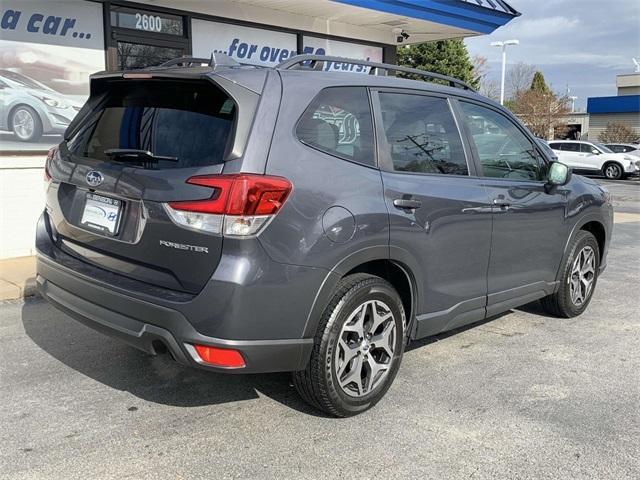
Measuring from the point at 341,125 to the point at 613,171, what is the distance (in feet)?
86.1

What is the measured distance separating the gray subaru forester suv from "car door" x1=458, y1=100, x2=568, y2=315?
5 cm

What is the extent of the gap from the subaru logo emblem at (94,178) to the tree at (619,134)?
4506 centimetres

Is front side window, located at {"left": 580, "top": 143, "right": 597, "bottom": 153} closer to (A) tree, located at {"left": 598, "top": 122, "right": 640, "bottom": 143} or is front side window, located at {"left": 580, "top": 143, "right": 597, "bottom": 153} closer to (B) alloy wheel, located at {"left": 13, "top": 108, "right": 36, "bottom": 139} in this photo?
(A) tree, located at {"left": 598, "top": 122, "right": 640, "bottom": 143}

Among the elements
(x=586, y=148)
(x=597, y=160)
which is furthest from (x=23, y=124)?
(x=586, y=148)

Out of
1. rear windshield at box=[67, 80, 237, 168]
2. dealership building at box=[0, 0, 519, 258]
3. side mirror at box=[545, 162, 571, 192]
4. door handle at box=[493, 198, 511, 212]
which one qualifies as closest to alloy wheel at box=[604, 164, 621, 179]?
dealership building at box=[0, 0, 519, 258]

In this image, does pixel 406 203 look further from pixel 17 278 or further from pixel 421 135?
pixel 17 278

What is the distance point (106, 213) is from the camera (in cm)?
317

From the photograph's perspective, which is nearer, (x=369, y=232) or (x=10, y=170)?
(x=369, y=232)

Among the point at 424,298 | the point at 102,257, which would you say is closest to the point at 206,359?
the point at 102,257

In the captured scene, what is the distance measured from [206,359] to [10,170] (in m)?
5.38

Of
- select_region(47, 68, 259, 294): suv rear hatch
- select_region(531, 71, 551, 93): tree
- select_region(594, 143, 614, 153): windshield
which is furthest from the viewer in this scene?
select_region(531, 71, 551, 93): tree

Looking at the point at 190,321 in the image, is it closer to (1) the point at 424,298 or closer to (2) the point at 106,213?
(2) the point at 106,213

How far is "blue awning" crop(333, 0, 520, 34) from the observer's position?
9109 mm

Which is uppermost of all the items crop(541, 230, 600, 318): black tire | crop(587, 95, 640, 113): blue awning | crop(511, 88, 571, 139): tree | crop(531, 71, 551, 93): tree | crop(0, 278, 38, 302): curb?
crop(531, 71, 551, 93): tree
